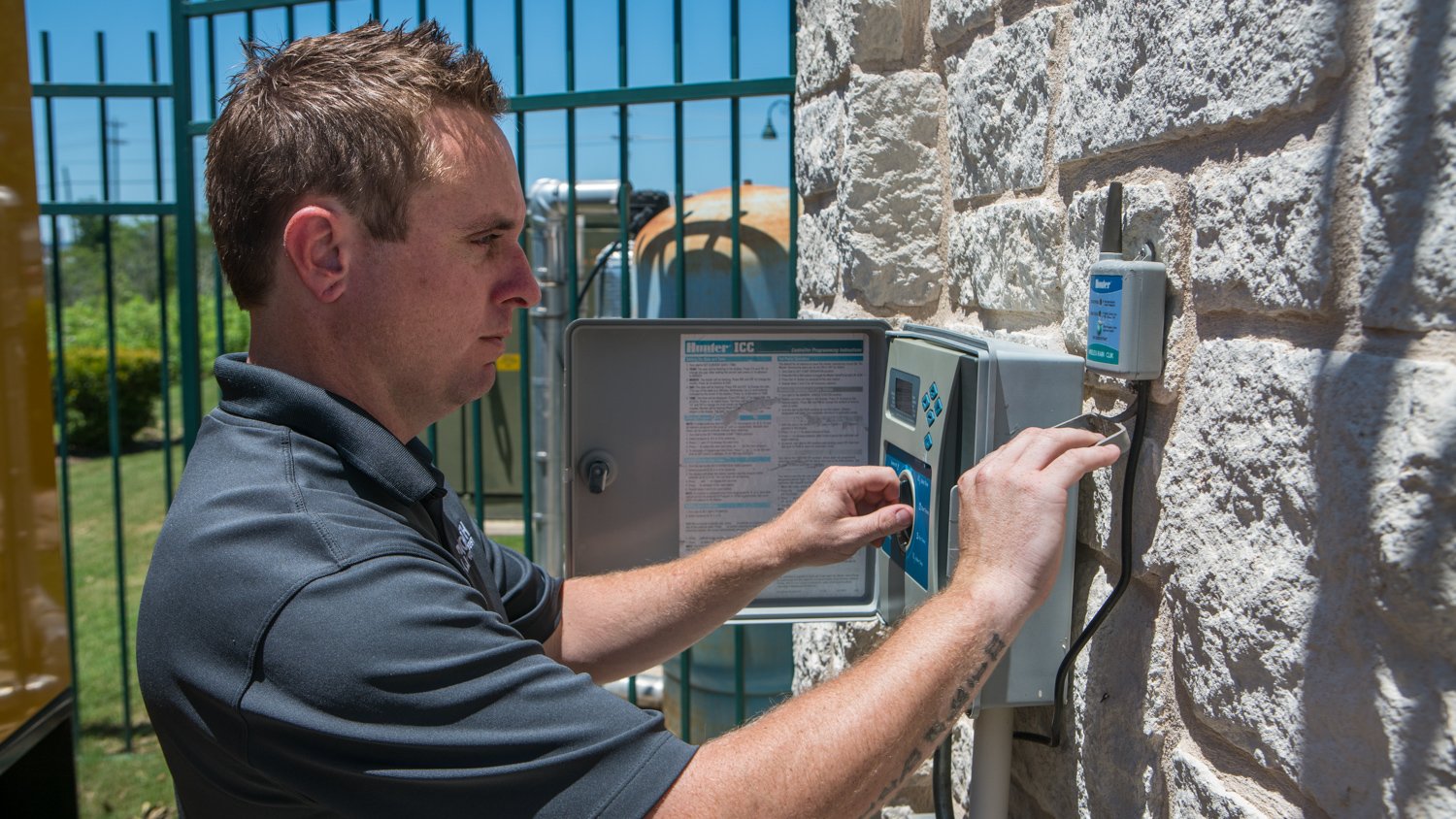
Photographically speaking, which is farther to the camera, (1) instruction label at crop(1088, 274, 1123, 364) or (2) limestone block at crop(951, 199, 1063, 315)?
(2) limestone block at crop(951, 199, 1063, 315)

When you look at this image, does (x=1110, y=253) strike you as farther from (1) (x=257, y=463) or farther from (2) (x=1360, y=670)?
(1) (x=257, y=463)

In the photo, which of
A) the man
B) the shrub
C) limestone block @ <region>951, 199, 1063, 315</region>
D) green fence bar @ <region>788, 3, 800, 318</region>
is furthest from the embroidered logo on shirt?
the shrub

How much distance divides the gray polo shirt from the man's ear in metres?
0.23

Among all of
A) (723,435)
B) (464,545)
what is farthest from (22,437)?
(723,435)

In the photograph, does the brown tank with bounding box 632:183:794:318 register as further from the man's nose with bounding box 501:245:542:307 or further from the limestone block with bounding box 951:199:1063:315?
the man's nose with bounding box 501:245:542:307

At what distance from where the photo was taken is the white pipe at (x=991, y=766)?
5.20 feet

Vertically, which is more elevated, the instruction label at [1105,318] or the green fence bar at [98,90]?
the green fence bar at [98,90]

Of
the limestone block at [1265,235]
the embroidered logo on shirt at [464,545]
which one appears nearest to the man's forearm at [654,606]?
the embroidered logo on shirt at [464,545]

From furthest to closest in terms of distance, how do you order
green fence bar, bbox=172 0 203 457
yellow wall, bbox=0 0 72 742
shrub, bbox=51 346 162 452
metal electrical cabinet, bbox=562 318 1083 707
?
shrub, bbox=51 346 162 452 → green fence bar, bbox=172 0 203 457 → yellow wall, bbox=0 0 72 742 → metal electrical cabinet, bbox=562 318 1083 707

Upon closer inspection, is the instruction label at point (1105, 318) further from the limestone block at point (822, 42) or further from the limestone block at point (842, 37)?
the limestone block at point (822, 42)

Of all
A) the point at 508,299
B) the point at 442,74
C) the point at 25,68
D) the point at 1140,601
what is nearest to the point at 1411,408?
the point at 1140,601

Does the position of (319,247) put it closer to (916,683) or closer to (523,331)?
(916,683)

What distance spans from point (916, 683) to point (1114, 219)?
2.02 ft

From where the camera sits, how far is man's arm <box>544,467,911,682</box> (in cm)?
180
